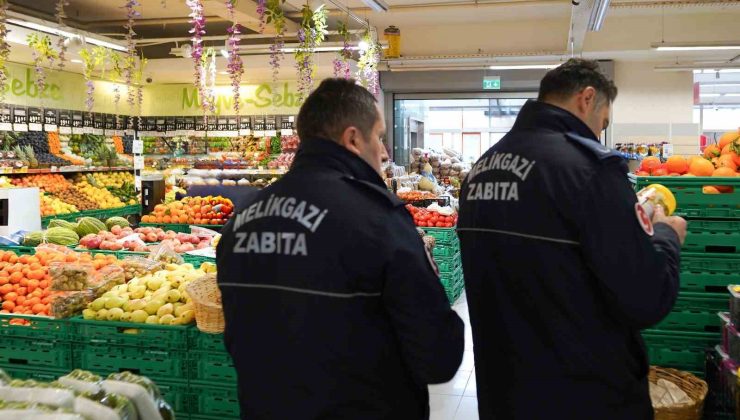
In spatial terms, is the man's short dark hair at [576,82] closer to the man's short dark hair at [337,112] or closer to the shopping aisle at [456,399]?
the man's short dark hair at [337,112]

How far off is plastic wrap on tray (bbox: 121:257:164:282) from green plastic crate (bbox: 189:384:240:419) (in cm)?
128

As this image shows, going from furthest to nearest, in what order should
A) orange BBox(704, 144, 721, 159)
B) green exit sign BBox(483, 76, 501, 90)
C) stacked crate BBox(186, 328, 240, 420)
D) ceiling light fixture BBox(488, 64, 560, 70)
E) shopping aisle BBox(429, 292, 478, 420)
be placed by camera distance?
green exit sign BBox(483, 76, 501, 90) → ceiling light fixture BBox(488, 64, 560, 70) → shopping aisle BBox(429, 292, 478, 420) → orange BBox(704, 144, 721, 159) → stacked crate BBox(186, 328, 240, 420)

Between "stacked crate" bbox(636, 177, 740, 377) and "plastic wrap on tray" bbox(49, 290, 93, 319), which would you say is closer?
"stacked crate" bbox(636, 177, 740, 377)

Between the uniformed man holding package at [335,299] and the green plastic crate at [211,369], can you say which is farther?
the green plastic crate at [211,369]

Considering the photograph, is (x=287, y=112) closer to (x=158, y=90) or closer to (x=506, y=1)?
(x=158, y=90)

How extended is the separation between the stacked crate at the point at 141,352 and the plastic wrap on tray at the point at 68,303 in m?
0.08

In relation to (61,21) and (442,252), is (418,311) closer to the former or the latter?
(442,252)

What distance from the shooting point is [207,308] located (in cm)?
362

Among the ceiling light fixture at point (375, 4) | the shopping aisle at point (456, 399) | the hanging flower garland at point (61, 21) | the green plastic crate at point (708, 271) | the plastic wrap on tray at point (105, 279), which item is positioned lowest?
the shopping aisle at point (456, 399)

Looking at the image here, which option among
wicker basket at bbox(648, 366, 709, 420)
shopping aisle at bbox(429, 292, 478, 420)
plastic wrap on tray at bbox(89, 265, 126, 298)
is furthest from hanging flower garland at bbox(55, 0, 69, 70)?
wicker basket at bbox(648, 366, 709, 420)

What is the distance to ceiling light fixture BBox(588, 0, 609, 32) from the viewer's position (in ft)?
26.3

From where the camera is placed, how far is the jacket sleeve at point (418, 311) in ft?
5.83

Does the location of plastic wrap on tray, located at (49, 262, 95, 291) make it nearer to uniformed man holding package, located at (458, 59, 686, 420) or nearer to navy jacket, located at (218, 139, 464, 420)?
navy jacket, located at (218, 139, 464, 420)

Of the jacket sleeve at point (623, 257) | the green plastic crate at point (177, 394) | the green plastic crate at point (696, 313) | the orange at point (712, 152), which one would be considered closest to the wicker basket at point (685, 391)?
the green plastic crate at point (696, 313)
